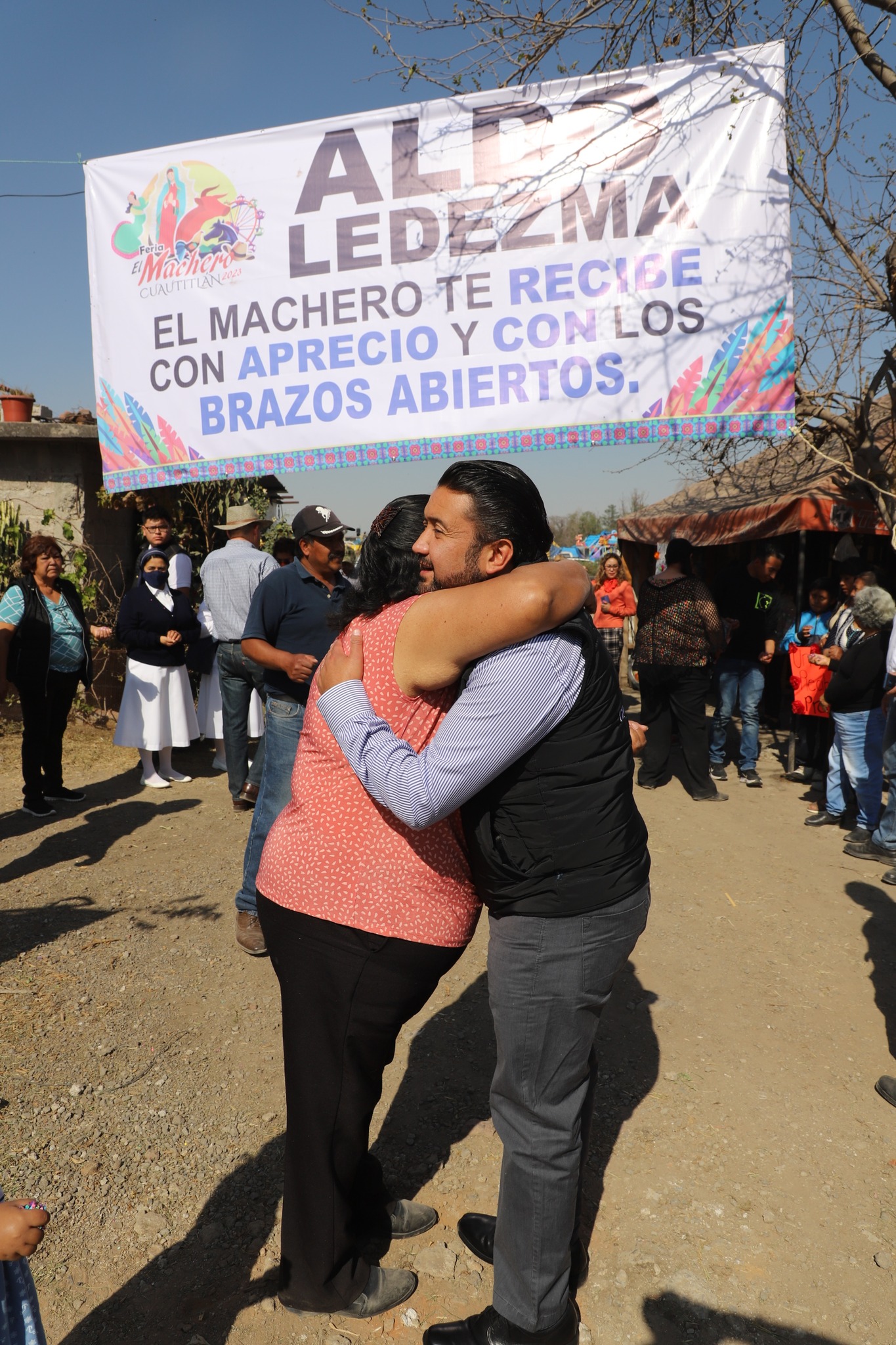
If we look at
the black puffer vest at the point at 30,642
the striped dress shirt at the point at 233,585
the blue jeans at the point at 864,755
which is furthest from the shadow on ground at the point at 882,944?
the black puffer vest at the point at 30,642

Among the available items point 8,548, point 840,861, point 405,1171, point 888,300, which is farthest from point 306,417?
point 8,548

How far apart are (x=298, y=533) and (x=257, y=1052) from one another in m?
2.08

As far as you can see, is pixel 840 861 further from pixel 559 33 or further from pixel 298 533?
pixel 559 33

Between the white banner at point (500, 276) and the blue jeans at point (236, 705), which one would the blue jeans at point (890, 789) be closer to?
the white banner at point (500, 276)

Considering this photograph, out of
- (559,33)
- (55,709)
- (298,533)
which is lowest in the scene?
(55,709)

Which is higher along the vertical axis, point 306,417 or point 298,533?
point 306,417

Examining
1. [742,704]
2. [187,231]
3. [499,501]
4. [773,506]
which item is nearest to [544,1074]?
[499,501]

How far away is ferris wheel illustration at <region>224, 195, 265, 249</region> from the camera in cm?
446

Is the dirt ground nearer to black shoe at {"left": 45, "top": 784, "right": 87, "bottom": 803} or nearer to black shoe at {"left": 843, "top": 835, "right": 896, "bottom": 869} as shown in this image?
black shoe at {"left": 843, "top": 835, "right": 896, "bottom": 869}

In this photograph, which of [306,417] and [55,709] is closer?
[306,417]

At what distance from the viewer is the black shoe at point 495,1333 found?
1.86 meters

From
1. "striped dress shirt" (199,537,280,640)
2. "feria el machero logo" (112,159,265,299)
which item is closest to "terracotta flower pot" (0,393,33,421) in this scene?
"striped dress shirt" (199,537,280,640)

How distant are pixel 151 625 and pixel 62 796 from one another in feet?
4.54

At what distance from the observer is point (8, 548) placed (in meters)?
7.90
